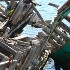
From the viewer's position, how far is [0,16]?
54.4 feet

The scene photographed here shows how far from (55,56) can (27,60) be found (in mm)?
5592

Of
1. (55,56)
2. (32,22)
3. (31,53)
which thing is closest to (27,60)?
(31,53)

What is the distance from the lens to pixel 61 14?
45.6 ft

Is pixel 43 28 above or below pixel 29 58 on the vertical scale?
below

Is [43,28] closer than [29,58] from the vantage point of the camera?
No

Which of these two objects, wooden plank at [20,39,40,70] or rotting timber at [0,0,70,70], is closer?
wooden plank at [20,39,40,70]

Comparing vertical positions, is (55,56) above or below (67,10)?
Answer: below

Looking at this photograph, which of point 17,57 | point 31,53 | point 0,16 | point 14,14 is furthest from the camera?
point 0,16

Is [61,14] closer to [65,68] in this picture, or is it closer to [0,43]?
[65,68]

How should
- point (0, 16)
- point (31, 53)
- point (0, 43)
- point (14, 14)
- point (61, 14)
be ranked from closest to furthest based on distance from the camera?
point (0, 43) → point (31, 53) → point (61, 14) → point (14, 14) → point (0, 16)

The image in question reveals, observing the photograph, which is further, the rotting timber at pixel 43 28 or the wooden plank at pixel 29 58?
the rotting timber at pixel 43 28

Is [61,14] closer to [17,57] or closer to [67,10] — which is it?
[67,10]

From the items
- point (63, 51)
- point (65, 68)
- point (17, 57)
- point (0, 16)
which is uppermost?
point (17, 57)

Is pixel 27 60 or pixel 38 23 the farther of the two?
pixel 38 23
